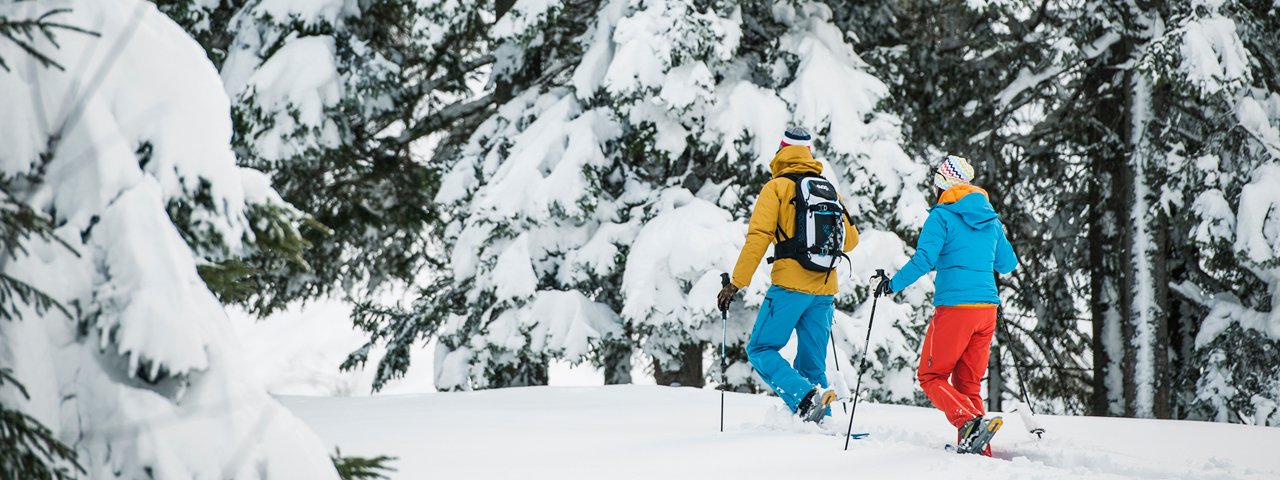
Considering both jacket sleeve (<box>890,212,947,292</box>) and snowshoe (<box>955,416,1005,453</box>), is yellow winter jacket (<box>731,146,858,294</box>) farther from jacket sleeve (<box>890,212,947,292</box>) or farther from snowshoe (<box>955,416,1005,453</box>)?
snowshoe (<box>955,416,1005,453</box>)

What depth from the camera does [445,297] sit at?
36.9 feet

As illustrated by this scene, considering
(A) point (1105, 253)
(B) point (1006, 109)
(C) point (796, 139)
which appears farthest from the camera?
(A) point (1105, 253)

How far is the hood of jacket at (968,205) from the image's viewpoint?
538 cm

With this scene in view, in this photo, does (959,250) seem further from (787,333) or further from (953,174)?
(787,333)

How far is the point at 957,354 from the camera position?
5.36 metres

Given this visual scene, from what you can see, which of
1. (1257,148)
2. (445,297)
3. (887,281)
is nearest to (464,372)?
(445,297)

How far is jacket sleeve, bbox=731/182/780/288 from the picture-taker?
543cm

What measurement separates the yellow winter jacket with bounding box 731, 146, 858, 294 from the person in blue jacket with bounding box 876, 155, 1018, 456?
40cm

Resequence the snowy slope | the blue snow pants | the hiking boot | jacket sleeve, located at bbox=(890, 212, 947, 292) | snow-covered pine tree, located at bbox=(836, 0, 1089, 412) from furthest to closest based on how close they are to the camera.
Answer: snow-covered pine tree, located at bbox=(836, 0, 1089, 412) < the blue snow pants < jacket sleeve, located at bbox=(890, 212, 947, 292) < the hiking boot < the snowy slope

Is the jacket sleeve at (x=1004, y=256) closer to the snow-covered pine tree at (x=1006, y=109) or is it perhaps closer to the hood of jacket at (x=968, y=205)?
the hood of jacket at (x=968, y=205)

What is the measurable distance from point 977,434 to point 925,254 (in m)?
0.92

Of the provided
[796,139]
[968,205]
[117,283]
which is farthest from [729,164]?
[117,283]

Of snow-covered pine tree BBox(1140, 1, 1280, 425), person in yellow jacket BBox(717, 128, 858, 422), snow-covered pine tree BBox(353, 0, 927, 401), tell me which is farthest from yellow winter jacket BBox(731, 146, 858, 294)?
snow-covered pine tree BBox(1140, 1, 1280, 425)

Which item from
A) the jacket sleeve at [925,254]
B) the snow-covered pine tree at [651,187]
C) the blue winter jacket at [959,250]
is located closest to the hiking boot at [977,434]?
the blue winter jacket at [959,250]
